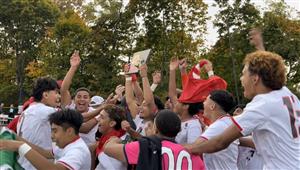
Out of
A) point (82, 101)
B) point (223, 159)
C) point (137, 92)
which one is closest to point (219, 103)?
point (223, 159)

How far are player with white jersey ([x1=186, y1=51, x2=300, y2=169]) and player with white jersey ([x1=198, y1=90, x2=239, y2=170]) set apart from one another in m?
0.63

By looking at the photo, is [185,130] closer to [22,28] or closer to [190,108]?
[190,108]

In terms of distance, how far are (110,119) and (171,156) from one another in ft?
5.92

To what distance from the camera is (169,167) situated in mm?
4500

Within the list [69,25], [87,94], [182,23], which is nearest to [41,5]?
[69,25]

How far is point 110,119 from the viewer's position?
6.16 meters

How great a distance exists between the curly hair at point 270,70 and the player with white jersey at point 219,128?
866 mm

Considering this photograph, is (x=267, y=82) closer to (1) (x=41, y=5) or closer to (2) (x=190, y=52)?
(2) (x=190, y=52)

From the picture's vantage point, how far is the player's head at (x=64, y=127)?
491 centimetres

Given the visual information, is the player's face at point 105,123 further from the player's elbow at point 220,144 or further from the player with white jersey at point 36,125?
the player's elbow at point 220,144

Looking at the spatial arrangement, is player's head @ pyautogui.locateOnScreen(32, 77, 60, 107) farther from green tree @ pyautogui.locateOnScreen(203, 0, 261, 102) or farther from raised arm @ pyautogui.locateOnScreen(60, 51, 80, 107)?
green tree @ pyautogui.locateOnScreen(203, 0, 261, 102)

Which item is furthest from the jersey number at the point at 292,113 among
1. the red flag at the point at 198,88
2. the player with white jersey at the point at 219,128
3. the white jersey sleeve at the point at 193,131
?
the red flag at the point at 198,88

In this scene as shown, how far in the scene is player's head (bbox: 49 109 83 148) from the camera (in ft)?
16.1

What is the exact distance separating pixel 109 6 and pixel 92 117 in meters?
31.3
